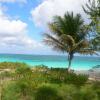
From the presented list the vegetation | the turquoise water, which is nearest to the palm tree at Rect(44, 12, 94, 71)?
the vegetation

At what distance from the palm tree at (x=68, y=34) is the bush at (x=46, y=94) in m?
10.8

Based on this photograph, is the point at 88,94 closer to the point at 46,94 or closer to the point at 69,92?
the point at 69,92

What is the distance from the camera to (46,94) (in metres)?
14.4

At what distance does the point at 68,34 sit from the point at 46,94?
12505mm

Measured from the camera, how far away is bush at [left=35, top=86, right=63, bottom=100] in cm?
Result: 1414

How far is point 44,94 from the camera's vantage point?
1442 centimetres

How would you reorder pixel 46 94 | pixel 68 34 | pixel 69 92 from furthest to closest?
pixel 68 34 < pixel 69 92 < pixel 46 94

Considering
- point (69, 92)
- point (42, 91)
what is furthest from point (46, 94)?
point (69, 92)

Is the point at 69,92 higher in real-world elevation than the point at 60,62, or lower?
lower

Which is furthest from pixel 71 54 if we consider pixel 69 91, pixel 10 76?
pixel 69 91

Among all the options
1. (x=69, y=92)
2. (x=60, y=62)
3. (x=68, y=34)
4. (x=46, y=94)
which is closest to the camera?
(x=46, y=94)

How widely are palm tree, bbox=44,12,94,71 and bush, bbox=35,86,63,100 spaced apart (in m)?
10.8

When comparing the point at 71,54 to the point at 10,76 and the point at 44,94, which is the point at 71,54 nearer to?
the point at 10,76

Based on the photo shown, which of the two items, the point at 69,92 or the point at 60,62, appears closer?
the point at 69,92
